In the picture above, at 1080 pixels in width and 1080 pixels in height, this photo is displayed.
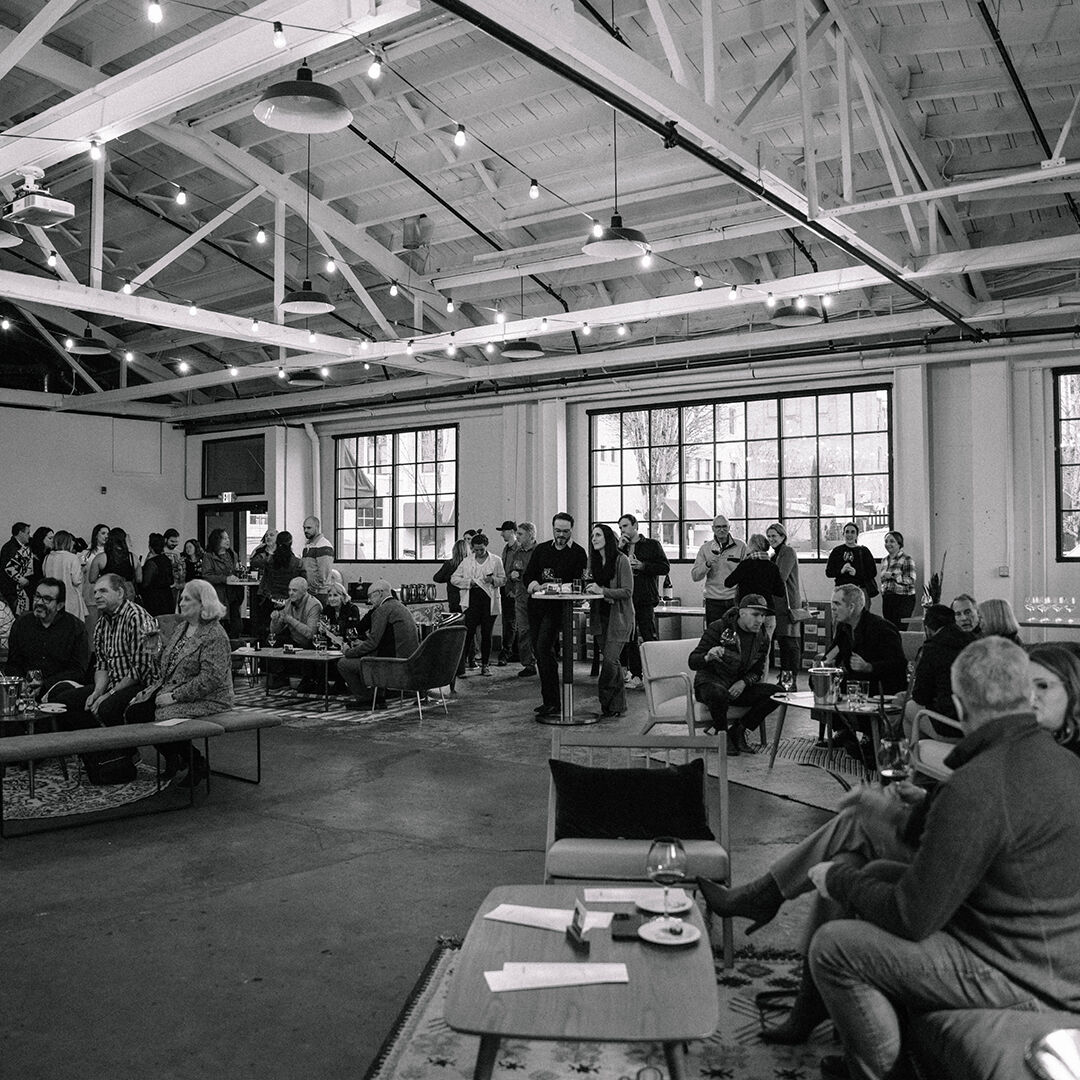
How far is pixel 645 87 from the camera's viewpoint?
210 inches

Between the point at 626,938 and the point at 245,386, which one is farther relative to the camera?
the point at 245,386

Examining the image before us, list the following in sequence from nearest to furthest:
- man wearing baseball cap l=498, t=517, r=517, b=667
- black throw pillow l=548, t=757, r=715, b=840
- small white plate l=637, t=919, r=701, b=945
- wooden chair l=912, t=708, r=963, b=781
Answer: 1. small white plate l=637, t=919, r=701, b=945
2. black throw pillow l=548, t=757, r=715, b=840
3. wooden chair l=912, t=708, r=963, b=781
4. man wearing baseball cap l=498, t=517, r=517, b=667

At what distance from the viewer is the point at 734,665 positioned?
6820mm

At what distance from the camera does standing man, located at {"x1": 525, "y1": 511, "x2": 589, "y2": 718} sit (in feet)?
28.1

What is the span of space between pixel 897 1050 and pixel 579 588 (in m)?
6.09

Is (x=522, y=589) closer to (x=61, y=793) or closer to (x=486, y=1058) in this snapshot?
(x=61, y=793)

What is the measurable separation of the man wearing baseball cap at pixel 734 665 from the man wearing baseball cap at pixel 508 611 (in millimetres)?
5067

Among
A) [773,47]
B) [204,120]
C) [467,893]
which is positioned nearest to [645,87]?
[773,47]

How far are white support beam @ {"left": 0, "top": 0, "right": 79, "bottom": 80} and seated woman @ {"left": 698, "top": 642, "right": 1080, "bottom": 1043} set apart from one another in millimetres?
5546

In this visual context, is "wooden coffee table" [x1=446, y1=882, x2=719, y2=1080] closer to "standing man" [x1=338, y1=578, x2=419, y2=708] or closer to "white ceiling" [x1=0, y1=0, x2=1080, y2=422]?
"white ceiling" [x1=0, y1=0, x2=1080, y2=422]

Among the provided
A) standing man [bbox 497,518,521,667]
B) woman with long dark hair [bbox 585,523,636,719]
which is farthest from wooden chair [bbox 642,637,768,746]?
standing man [bbox 497,518,521,667]

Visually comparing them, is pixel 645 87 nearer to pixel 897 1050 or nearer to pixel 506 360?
pixel 897 1050

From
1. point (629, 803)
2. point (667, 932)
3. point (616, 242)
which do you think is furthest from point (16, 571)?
point (667, 932)

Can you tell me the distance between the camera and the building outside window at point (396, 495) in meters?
15.8
